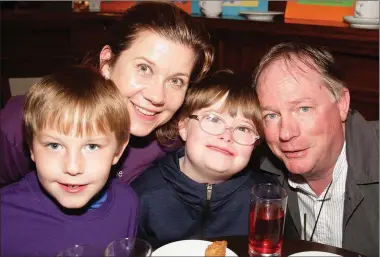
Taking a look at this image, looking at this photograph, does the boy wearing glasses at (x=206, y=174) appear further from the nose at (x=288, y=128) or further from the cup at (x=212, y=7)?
the cup at (x=212, y=7)

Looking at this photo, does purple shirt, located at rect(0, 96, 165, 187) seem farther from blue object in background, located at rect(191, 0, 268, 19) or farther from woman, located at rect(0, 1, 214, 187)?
blue object in background, located at rect(191, 0, 268, 19)

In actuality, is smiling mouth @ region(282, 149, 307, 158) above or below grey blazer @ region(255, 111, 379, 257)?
above

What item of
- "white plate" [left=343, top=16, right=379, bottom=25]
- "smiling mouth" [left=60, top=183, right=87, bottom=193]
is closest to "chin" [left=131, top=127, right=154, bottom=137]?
"smiling mouth" [left=60, top=183, right=87, bottom=193]

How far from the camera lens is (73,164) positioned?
176 centimetres

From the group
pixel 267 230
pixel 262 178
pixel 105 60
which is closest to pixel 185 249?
pixel 267 230

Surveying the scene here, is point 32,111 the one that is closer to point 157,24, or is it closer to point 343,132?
point 157,24

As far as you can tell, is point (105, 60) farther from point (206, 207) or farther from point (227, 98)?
point (206, 207)

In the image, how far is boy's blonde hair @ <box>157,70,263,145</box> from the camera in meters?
2.19

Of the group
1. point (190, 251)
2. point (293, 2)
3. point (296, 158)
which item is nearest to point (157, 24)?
point (296, 158)

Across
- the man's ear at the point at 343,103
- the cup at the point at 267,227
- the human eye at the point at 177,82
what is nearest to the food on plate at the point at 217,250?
the cup at the point at 267,227

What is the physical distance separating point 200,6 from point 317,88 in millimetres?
2513

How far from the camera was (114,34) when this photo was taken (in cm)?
240

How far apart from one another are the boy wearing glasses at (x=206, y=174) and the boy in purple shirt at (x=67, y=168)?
0.30 m

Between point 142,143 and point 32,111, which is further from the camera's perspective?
point 142,143
